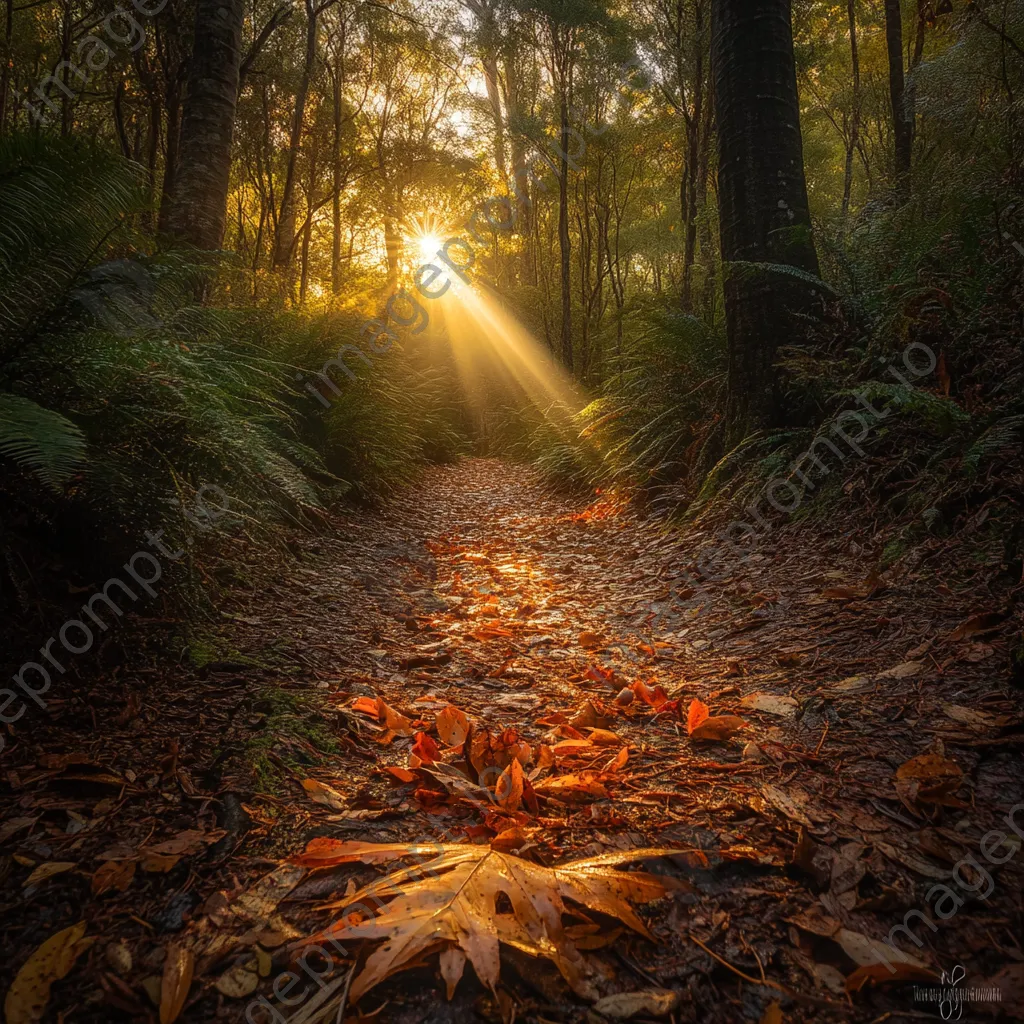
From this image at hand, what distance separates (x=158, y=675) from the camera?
1996 millimetres

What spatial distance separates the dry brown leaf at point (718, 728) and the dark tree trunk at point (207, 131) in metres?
5.26

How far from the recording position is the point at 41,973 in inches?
38.2

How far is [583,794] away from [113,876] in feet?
3.38

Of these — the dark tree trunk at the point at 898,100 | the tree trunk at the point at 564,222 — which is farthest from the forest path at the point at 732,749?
the tree trunk at the point at 564,222

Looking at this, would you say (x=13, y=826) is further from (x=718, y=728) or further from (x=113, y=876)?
(x=718, y=728)

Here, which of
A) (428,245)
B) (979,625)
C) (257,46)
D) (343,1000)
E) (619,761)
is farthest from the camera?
(428,245)

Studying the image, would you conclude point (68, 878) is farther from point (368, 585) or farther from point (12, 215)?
point (368, 585)

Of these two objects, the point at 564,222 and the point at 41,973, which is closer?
the point at 41,973

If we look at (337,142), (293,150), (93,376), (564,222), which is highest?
(337,142)

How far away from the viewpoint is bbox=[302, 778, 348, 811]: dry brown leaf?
4.95 feet

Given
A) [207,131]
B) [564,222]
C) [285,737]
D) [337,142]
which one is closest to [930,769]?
[285,737]

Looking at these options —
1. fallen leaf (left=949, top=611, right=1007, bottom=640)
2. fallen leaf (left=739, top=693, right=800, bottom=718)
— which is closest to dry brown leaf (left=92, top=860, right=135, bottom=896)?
fallen leaf (left=739, top=693, right=800, bottom=718)

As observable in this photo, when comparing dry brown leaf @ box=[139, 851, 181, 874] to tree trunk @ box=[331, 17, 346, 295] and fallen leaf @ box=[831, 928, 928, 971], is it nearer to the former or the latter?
fallen leaf @ box=[831, 928, 928, 971]

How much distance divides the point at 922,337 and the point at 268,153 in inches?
582
